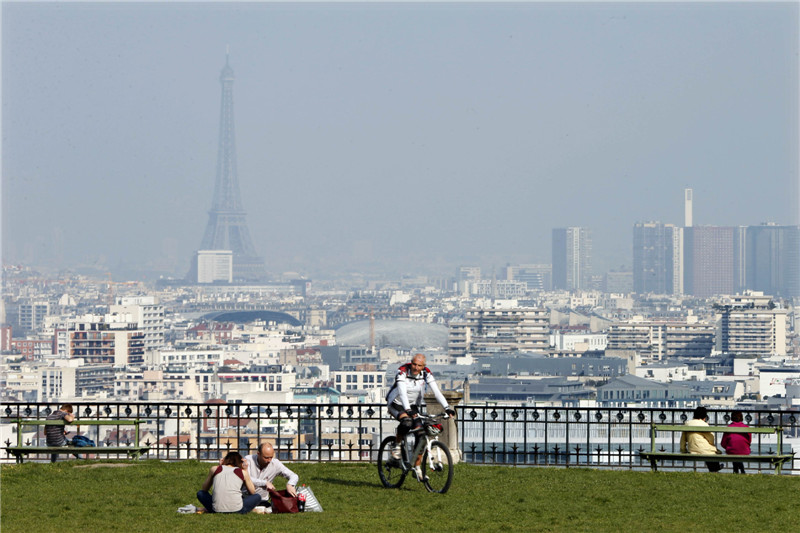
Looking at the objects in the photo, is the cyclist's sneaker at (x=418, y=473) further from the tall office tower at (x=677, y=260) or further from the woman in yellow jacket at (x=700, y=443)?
the tall office tower at (x=677, y=260)

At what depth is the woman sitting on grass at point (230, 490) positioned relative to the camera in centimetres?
838

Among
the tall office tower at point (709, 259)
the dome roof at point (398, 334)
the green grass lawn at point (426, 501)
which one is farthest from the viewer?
the tall office tower at point (709, 259)

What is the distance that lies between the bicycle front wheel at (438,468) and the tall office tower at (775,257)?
14578cm

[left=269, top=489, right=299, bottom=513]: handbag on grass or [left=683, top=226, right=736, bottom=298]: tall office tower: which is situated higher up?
[left=683, top=226, right=736, bottom=298]: tall office tower

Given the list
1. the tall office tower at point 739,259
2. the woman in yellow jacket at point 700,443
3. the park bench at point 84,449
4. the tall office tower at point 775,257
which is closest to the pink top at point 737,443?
the woman in yellow jacket at point 700,443

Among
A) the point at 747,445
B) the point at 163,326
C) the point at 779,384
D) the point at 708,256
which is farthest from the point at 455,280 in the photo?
the point at 747,445

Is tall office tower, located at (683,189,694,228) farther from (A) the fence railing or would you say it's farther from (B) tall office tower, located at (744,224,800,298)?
(A) the fence railing

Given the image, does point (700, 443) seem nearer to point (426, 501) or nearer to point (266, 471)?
point (426, 501)

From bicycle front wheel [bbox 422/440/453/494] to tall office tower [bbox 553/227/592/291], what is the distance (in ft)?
544

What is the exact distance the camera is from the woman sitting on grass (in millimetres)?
8383

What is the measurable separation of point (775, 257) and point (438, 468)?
504 ft

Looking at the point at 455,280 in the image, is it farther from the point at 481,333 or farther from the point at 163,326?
the point at 163,326

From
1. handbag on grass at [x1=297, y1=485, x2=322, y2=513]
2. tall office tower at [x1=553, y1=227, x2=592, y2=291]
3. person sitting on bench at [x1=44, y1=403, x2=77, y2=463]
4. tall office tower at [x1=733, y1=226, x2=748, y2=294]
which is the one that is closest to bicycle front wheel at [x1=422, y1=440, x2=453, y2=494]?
handbag on grass at [x1=297, y1=485, x2=322, y2=513]

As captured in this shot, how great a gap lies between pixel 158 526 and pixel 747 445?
5.83 meters
